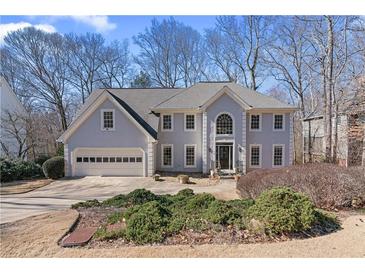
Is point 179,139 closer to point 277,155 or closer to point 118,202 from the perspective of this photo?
point 277,155

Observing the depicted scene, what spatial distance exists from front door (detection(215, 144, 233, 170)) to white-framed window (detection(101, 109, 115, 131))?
689 cm

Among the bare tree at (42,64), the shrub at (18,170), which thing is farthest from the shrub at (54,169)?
the bare tree at (42,64)

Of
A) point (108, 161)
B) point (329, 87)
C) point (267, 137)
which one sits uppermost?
point (329, 87)

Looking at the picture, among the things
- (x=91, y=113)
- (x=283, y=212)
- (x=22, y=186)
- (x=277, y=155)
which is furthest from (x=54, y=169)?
(x=277, y=155)

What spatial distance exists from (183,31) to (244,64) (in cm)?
1044

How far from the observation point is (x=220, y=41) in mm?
22188

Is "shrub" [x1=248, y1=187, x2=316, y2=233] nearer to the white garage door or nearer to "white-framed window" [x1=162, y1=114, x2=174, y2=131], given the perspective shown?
the white garage door

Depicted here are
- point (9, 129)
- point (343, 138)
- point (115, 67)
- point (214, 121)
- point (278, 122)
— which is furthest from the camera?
point (115, 67)

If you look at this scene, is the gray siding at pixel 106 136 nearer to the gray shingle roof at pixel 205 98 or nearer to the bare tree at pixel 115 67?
the gray shingle roof at pixel 205 98

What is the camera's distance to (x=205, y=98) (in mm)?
17531

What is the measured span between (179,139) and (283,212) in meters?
11.9

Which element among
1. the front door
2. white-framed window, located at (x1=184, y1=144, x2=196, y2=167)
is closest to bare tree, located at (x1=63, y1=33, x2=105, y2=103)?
white-framed window, located at (x1=184, y1=144, x2=196, y2=167)

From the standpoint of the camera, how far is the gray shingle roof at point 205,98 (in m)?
16.8

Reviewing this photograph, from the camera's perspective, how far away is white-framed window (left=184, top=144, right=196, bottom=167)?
1703 centimetres
